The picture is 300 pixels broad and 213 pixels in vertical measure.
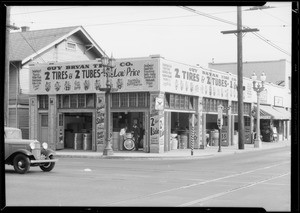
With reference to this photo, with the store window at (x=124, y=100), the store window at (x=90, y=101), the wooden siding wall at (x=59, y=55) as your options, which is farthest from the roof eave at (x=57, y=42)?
the store window at (x=124, y=100)

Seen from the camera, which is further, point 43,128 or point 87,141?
point 43,128

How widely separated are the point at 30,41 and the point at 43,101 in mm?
5740

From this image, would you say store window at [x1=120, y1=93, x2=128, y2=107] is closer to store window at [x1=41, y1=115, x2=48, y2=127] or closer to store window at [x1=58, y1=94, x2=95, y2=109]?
store window at [x1=58, y1=94, x2=95, y2=109]

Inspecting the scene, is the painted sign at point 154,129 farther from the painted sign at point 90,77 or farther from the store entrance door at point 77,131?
the store entrance door at point 77,131

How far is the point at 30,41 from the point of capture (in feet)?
108

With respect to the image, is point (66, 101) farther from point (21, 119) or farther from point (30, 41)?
point (30, 41)

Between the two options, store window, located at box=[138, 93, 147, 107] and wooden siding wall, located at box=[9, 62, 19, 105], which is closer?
store window, located at box=[138, 93, 147, 107]

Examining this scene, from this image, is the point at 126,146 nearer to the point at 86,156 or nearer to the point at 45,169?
the point at 86,156

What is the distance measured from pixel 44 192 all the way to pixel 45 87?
19101 mm

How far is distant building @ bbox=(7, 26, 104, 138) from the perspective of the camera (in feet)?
101

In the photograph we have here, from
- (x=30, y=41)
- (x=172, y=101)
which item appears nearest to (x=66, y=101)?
(x=172, y=101)

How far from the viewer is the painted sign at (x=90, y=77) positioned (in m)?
25.8

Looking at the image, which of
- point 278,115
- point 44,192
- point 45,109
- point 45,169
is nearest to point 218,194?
point 44,192

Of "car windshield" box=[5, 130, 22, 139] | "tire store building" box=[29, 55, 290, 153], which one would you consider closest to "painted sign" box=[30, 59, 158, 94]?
"tire store building" box=[29, 55, 290, 153]
